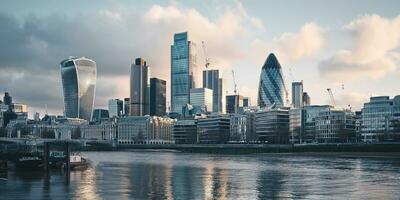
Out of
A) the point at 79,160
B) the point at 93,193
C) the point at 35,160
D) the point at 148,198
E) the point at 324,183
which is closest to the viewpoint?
the point at 148,198

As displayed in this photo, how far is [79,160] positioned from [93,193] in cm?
4282

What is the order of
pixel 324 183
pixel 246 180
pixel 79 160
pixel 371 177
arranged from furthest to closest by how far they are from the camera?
pixel 79 160, pixel 371 177, pixel 246 180, pixel 324 183

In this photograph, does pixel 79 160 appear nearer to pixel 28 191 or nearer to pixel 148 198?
pixel 28 191

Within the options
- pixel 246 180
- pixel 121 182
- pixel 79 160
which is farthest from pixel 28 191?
pixel 79 160

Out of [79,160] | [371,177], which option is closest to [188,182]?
[371,177]

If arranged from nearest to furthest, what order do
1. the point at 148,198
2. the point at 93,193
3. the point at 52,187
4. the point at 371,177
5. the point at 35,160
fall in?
1. the point at 148,198
2. the point at 93,193
3. the point at 52,187
4. the point at 371,177
5. the point at 35,160

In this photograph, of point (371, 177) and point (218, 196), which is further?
point (371, 177)

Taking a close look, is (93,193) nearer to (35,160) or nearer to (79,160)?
(35,160)

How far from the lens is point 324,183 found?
218 ft

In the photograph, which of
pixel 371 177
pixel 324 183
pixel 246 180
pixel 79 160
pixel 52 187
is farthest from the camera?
pixel 79 160

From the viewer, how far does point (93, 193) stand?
55.0 metres

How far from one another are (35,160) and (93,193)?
3611 centimetres

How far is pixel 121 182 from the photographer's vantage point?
67.4 m

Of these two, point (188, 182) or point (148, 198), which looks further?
point (188, 182)
